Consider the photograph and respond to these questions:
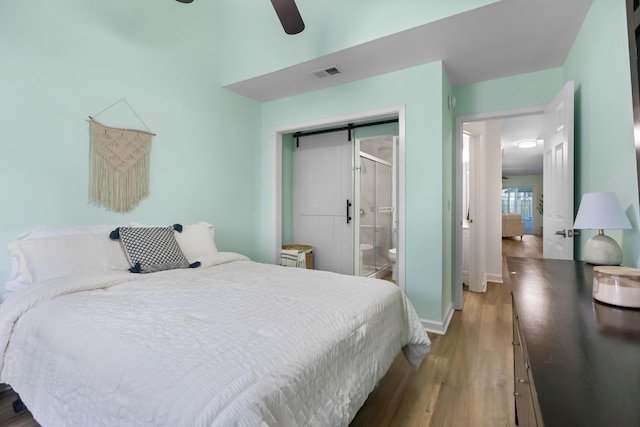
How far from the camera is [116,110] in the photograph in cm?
243

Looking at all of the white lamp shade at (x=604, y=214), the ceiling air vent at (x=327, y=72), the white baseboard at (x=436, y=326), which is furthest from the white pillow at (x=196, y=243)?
the white lamp shade at (x=604, y=214)

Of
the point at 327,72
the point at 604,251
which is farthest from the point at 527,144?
the point at 604,251

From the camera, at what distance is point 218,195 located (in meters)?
3.28

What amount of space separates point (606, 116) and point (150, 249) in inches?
117

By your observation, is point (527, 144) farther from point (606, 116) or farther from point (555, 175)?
point (606, 116)

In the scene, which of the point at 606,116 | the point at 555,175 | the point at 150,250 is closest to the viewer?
the point at 606,116

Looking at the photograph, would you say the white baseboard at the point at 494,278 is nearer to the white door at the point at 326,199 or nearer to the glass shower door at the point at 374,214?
the glass shower door at the point at 374,214

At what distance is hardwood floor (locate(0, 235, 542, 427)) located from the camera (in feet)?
5.34

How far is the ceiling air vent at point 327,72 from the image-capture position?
2.87m

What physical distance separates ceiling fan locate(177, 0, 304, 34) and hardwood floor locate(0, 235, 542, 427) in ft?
7.51

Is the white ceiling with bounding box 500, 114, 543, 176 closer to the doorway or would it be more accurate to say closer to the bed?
the doorway

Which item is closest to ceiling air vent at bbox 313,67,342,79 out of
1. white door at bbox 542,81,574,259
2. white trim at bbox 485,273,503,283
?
white door at bbox 542,81,574,259

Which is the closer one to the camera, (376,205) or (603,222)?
(603,222)

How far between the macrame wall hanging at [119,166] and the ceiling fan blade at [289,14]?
154 centimetres
